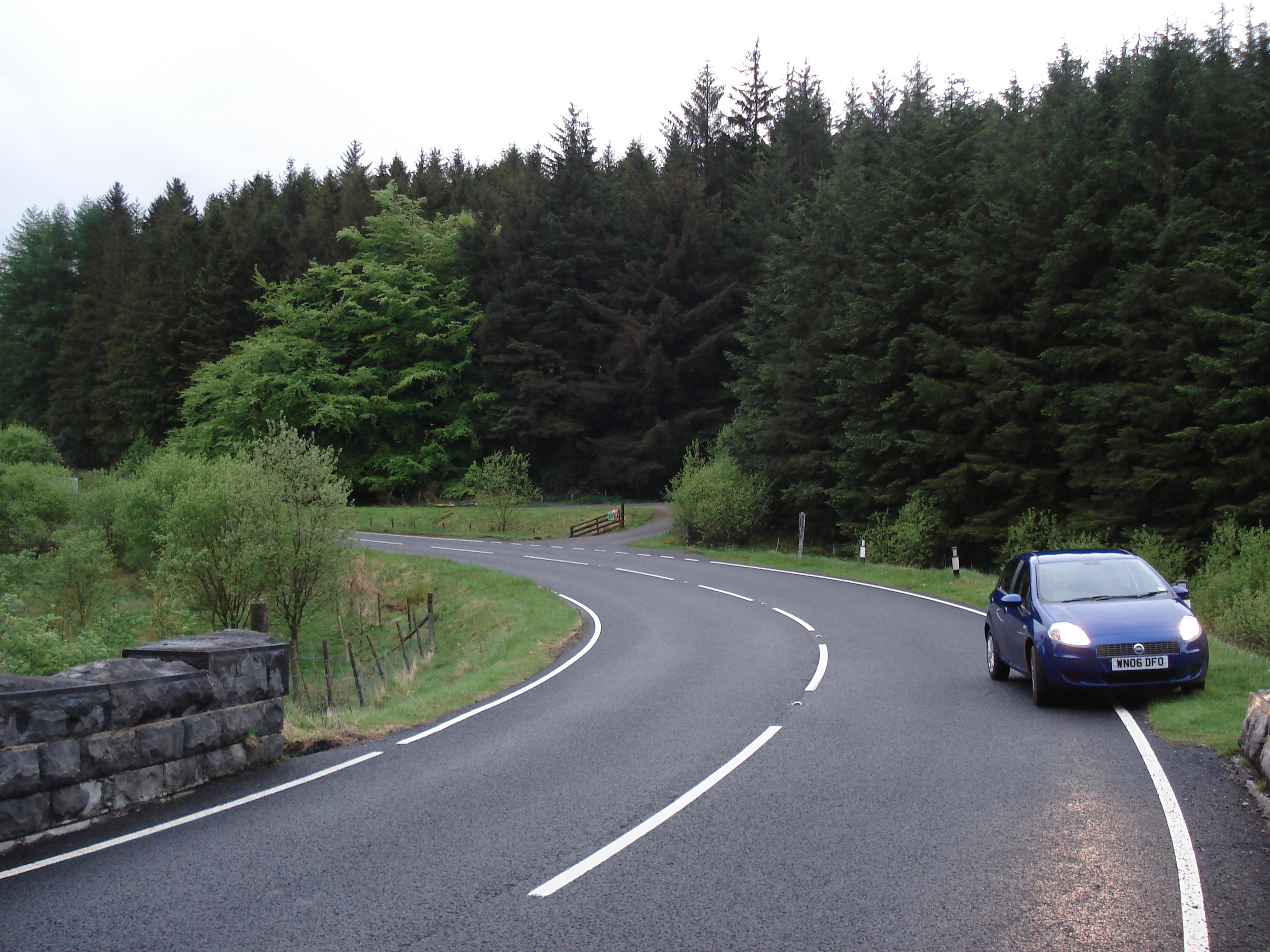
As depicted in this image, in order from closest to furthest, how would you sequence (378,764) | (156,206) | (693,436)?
(378,764)
(693,436)
(156,206)

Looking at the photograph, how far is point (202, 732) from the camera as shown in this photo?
280 inches

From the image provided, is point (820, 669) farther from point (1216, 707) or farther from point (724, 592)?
point (724, 592)

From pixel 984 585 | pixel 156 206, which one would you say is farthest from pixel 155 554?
pixel 156 206

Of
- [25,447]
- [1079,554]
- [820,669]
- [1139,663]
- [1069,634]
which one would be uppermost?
[25,447]

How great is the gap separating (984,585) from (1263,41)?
20.8 meters

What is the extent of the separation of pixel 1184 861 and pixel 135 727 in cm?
681

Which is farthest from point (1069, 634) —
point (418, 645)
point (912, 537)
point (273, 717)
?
point (912, 537)

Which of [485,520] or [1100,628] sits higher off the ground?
[1100,628]

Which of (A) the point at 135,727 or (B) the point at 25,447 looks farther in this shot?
(B) the point at 25,447

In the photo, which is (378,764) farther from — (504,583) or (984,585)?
(504,583)

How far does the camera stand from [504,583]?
30109 millimetres

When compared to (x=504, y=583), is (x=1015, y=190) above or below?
above

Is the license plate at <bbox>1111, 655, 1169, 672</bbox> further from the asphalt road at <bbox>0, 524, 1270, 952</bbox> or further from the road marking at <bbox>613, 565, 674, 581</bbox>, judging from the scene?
the road marking at <bbox>613, 565, 674, 581</bbox>

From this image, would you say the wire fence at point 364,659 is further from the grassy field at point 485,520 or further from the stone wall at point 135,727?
the grassy field at point 485,520
